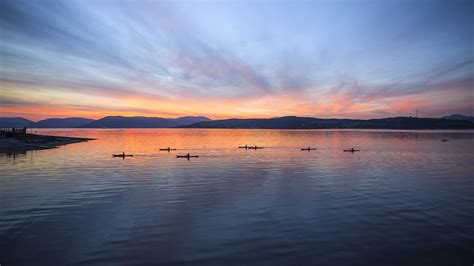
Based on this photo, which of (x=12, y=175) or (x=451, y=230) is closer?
(x=451, y=230)

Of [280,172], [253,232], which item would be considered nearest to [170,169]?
[280,172]

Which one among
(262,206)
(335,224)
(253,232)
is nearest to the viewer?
(253,232)

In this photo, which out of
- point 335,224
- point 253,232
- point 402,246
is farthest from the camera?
point 335,224

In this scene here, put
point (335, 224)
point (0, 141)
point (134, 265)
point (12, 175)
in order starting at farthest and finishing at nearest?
point (0, 141) < point (12, 175) < point (335, 224) < point (134, 265)

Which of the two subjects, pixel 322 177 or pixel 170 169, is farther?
pixel 170 169

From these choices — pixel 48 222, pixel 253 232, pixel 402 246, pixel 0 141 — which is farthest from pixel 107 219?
pixel 0 141

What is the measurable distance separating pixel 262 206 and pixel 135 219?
9378 mm

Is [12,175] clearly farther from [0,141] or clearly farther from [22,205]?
[0,141]

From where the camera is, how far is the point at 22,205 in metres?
21.7

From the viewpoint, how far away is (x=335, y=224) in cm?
1741

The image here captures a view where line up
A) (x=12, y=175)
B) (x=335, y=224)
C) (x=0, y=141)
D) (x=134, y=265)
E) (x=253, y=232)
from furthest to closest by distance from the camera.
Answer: (x=0, y=141)
(x=12, y=175)
(x=335, y=224)
(x=253, y=232)
(x=134, y=265)

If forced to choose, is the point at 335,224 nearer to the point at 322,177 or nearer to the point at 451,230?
the point at 451,230

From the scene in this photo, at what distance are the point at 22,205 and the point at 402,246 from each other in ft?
87.0

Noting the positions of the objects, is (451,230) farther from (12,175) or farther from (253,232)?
(12,175)
